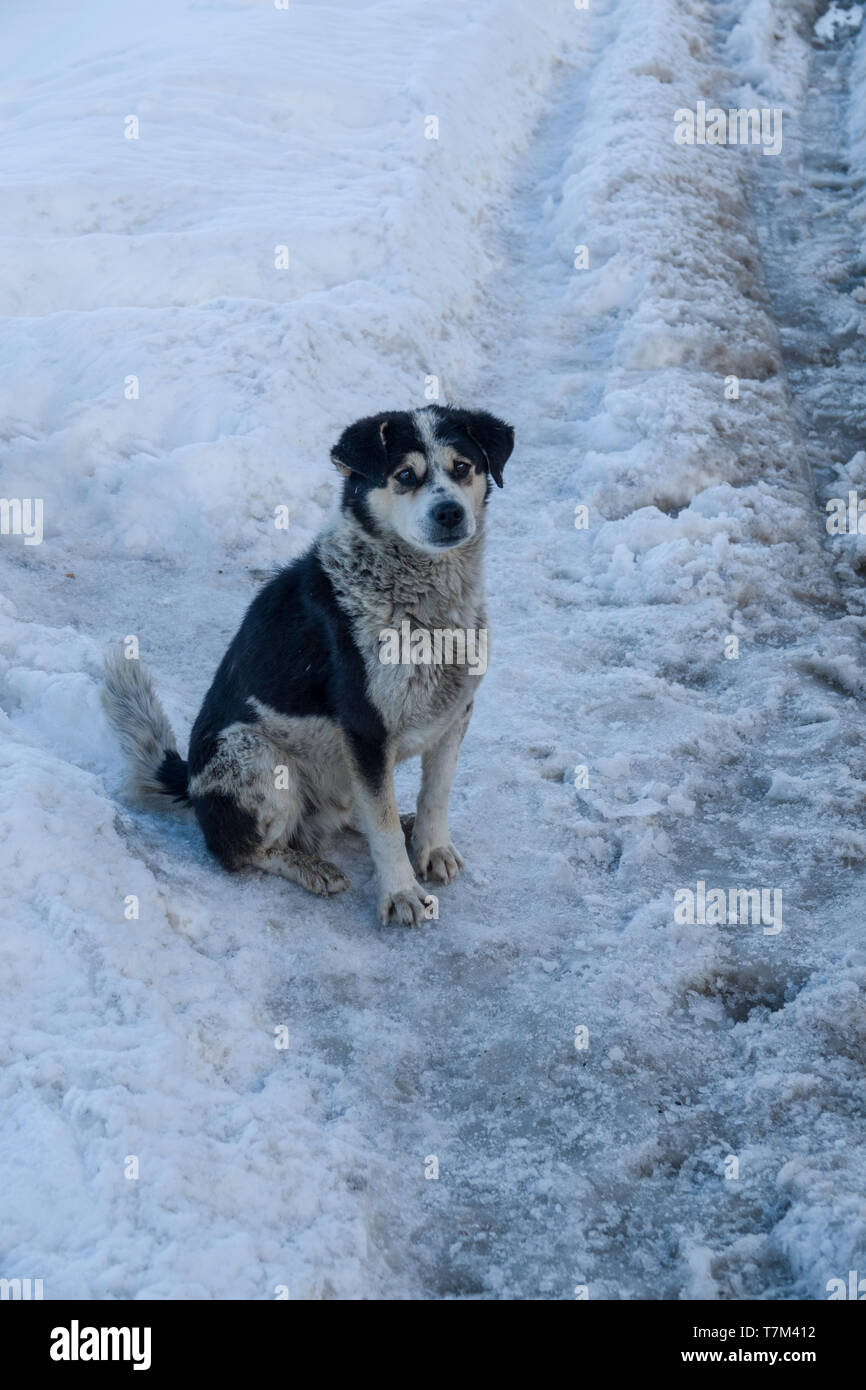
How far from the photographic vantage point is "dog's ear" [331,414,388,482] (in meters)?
4.26

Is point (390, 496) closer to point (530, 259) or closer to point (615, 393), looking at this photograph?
point (615, 393)

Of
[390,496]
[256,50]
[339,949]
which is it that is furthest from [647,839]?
[256,50]

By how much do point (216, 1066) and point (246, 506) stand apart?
421 centimetres

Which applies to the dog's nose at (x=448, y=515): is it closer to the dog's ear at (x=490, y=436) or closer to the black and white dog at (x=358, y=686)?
the black and white dog at (x=358, y=686)

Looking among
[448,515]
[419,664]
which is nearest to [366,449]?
[448,515]

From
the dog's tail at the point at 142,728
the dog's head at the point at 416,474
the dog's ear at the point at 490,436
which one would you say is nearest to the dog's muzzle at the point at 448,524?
the dog's head at the point at 416,474

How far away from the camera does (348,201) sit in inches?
379

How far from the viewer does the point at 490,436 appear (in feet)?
14.8

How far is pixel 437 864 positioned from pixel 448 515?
1.47 m

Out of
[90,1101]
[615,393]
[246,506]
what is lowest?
[90,1101]

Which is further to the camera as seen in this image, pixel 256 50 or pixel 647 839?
pixel 256 50

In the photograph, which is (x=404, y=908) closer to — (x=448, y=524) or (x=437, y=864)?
(x=437, y=864)

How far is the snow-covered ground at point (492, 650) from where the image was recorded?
324 cm

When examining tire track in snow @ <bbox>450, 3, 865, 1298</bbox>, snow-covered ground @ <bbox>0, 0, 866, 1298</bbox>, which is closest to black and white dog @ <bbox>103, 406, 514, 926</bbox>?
snow-covered ground @ <bbox>0, 0, 866, 1298</bbox>
